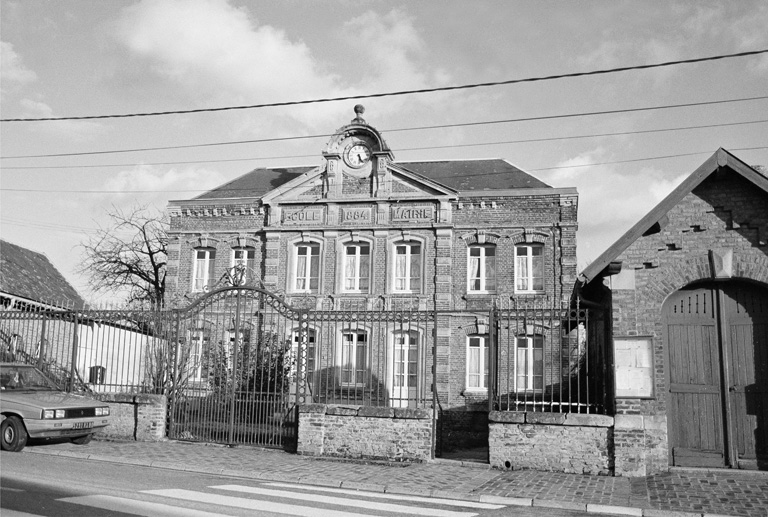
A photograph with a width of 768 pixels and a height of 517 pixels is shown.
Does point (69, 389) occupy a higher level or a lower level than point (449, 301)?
lower

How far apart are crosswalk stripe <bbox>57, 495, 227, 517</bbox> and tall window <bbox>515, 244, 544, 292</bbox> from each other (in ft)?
58.1

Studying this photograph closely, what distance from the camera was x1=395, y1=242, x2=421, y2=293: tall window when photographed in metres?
24.9

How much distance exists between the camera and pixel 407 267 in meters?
25.0

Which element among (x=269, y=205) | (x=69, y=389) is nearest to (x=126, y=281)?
(x=269, y=205)

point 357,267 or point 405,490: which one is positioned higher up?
point 357,267

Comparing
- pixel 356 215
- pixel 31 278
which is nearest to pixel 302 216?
pixel 356 215

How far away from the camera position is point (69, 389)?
15156 mm

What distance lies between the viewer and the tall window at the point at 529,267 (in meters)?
23.9

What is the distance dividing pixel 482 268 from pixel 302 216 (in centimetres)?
694

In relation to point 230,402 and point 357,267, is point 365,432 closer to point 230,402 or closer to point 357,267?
point 230,402

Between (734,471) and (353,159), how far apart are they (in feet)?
58.6

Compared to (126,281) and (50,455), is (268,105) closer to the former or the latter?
(50,455)

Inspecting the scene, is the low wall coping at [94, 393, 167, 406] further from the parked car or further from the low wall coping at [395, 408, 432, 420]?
the low wall coping at [395, 408, 432, 420]

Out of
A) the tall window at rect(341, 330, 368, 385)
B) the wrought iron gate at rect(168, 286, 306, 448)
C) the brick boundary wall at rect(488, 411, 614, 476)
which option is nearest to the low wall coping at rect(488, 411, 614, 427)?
the brick boundary wall at rect(488, 411, 614, 476)
